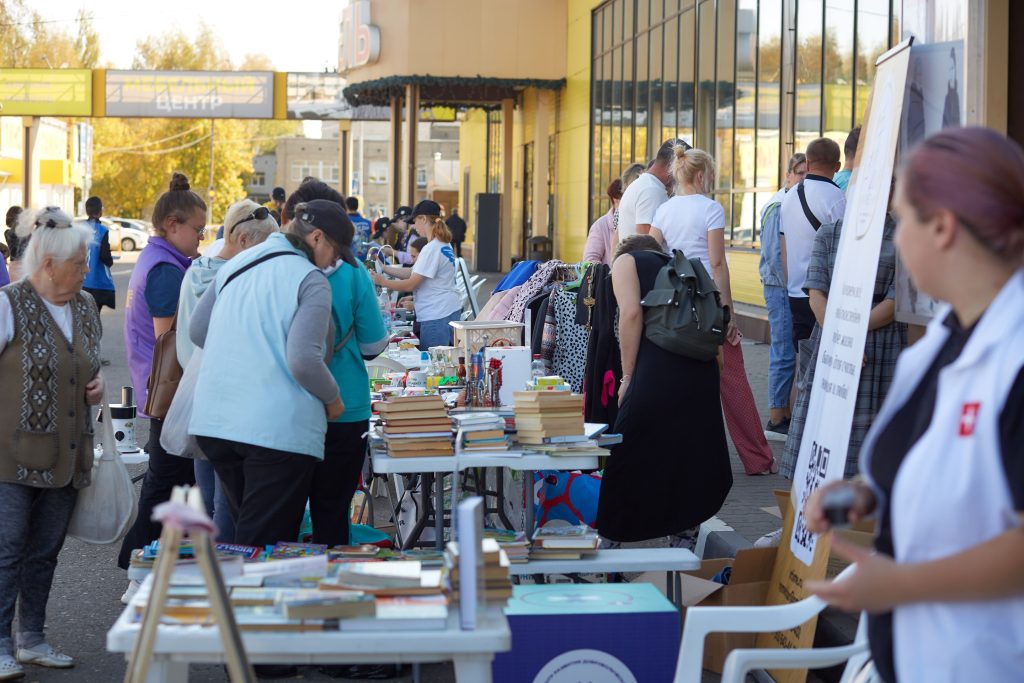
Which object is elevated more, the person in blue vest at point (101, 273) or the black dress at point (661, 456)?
the person in blue vest at point (101, 273)

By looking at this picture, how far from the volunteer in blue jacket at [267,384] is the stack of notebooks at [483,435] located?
726mm

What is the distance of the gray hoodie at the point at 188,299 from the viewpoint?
5688mm

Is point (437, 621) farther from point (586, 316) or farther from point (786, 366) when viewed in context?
point (786, 366)

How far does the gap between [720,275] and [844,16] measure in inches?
314

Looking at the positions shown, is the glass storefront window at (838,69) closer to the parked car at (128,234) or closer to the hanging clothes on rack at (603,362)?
the hanging clothes on rack at (603,362)

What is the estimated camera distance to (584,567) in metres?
4.64

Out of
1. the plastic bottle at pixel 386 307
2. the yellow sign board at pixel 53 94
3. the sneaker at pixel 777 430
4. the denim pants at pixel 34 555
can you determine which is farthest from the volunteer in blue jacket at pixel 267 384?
the yellow sign board at pixel 53 94

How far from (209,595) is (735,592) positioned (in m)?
2.83

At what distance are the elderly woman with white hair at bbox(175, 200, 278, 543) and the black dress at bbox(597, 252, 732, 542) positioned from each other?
1676mm

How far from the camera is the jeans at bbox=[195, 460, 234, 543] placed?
545 centimetres

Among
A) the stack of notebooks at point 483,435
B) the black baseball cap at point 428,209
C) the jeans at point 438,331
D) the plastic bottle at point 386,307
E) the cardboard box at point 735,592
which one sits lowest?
the cardboard box at point 735,592

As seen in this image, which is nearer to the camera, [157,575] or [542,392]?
[157,575]

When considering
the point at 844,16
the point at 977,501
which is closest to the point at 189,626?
the point at 977,501

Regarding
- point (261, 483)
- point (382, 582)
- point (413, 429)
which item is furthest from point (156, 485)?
point (382, 582)
